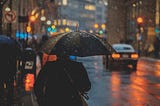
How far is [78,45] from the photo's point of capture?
7.51 meters

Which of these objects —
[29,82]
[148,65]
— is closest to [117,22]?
[148,65]

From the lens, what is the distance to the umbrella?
741cm

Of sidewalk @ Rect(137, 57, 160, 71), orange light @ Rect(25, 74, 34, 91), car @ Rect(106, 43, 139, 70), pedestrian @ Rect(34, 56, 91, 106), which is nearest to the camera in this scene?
pedestrian @ Rect(34, 56, 91, 106)

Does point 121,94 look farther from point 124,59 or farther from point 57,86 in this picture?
point 124,59

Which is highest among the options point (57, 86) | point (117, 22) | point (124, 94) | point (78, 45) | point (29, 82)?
point (117, 22)

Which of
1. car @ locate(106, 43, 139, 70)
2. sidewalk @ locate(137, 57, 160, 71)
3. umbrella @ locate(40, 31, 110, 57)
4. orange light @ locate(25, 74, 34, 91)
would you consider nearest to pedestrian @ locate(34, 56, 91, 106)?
umbrella @ locate(40, 31, 110, 57)

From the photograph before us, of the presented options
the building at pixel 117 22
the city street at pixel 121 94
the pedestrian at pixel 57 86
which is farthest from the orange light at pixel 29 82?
the building at pixel 117 22

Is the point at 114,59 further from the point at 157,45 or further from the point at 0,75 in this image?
the point at 157,45

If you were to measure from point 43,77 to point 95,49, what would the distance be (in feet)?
4.18

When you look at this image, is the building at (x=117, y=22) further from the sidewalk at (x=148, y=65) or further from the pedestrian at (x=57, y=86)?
the pedestrian at (x=57, y=86)

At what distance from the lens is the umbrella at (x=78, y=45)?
24.3 ft

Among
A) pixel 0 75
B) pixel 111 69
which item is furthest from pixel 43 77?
pixel 111 69

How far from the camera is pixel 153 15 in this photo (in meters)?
71.9

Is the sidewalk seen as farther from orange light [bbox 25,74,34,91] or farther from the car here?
orange light [bbox 25,74,34,91]
